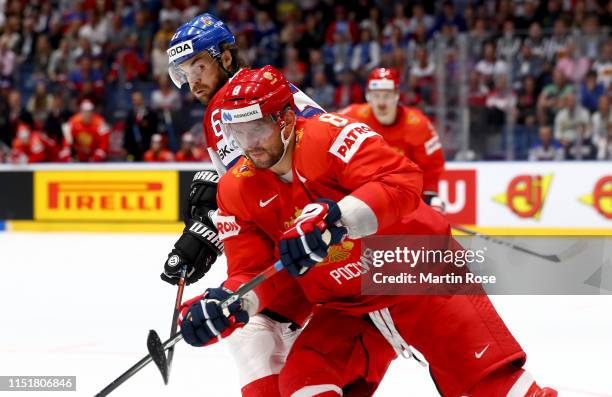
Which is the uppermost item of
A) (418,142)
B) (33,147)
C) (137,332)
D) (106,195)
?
(418,142)

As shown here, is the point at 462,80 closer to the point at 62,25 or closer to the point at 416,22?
the point at 416,22

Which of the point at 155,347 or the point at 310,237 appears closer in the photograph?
the point at 310,237

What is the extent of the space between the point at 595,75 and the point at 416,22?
9.32 feet

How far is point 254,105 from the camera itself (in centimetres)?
259

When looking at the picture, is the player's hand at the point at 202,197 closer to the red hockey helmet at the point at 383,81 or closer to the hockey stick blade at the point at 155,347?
the hockey stick blade at the point at 155,347

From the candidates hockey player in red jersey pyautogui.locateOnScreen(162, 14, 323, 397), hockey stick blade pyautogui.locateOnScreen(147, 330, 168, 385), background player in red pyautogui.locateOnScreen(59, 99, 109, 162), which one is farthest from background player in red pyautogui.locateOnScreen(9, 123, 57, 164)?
hockey stick blade pyautogui.locateOnScreen(147, 330, 168, 385)

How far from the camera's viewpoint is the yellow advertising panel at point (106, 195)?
9.17 meters

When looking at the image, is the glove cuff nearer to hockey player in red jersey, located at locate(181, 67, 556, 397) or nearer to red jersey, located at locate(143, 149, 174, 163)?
hockey player in red jersey, located at locate(181, 67, 556, 397)

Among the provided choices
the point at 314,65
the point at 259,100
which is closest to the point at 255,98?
the point at 259,100

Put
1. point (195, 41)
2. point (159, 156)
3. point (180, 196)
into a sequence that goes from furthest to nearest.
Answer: point (159, 156)
point (180, 196)
point (195, 41)

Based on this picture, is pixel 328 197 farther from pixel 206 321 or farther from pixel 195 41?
pixel 195 41

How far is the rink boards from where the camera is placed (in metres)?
8.30

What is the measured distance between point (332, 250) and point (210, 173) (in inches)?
42.1

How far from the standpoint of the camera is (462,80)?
8.84 metres
